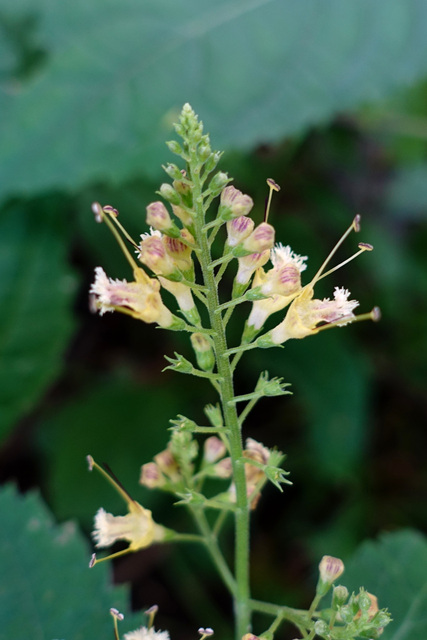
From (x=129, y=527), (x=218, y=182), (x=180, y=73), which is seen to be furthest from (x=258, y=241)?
(x=180, y=73)

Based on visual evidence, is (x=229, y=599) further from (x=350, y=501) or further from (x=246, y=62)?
(x=246, y=62)

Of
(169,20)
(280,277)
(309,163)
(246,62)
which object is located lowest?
(280,277)

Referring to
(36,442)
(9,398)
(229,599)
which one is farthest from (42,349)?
(229,599)

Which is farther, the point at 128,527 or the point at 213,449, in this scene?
the point at 213,449

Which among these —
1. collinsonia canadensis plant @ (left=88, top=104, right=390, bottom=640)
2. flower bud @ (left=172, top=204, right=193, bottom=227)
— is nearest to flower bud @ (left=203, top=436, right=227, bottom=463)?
collinsonia canadensis plant @ (left=88, top=104, right=390, bottom=640)

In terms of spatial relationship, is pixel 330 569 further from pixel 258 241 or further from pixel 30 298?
pixel 30 298

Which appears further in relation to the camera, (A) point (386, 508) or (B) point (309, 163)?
(B) point (309, 163)

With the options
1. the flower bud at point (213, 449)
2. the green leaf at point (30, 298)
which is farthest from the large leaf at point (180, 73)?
the flower bud at point (213, 449)
